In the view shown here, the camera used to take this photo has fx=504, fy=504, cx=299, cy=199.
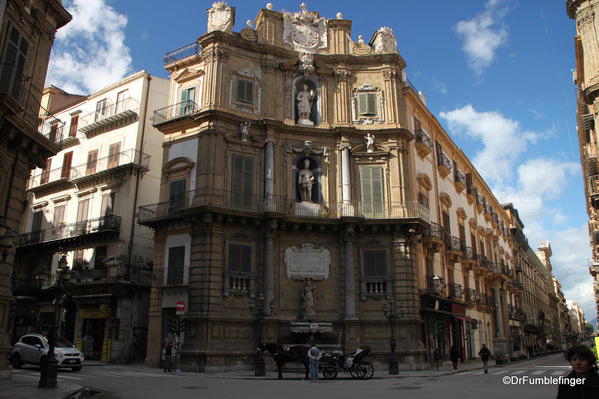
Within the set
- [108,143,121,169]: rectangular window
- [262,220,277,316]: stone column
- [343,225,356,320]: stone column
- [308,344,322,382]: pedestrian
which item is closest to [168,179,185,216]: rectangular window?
[262,220,277,316]: stone column

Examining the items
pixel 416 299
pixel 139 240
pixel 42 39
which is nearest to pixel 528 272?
pixel 416 299

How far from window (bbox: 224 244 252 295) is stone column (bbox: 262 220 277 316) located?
0.80 metres

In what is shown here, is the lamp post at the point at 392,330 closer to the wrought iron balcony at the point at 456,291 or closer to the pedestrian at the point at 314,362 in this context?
the pedestrian at the point at 314,362

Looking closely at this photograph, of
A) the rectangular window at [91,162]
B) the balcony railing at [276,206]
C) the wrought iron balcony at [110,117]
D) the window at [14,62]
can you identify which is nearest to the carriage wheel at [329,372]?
the balcony railing at [276,206]

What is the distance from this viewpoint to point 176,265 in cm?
2570

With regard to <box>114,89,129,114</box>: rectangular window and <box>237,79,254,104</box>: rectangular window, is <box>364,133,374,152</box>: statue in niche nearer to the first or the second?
<box>237,79,254,104</box>: rectangular window

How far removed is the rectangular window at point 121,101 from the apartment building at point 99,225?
8cm

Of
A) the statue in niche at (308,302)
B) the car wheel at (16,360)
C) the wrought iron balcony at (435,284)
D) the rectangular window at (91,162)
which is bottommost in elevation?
the car wheel at (16,360)

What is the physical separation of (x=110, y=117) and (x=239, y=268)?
49.1 ft

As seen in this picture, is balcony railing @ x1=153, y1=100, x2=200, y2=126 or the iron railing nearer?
balcony railing @ x1=153, y1=100, x2=200, y2=126

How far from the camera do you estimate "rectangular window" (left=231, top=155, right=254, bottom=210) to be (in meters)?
26.0

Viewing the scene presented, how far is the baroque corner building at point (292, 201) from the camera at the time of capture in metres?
24.6

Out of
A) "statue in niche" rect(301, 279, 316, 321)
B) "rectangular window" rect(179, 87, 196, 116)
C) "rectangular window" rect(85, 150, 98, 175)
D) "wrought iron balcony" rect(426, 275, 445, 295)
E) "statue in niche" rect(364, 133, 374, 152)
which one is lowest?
"statue in niche" rect(301, 279, 316, 321)

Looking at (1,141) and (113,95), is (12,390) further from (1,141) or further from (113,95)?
(113,95)
